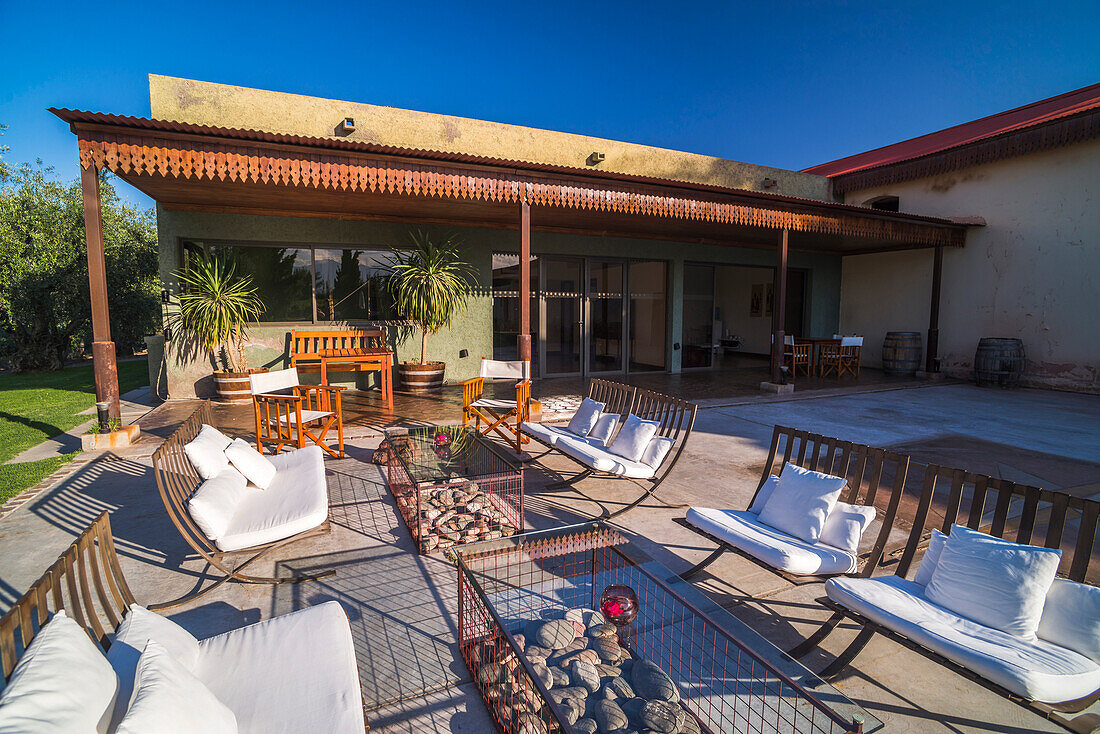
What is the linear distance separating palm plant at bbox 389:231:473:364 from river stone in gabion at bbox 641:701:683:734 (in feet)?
22.8

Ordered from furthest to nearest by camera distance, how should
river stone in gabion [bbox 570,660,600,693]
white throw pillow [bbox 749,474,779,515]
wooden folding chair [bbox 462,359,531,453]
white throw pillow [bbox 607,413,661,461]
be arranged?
wooden folding chair [bbox 462,359,531,453], white throw pillow [bbox 607,413,661,461], white throw pillow [bbox 749,474,779,515], river stone in gabion [bbox 570,660,600,693]

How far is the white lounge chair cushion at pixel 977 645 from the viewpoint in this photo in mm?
1464

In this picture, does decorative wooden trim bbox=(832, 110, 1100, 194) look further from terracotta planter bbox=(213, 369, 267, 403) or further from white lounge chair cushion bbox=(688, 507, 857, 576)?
terracotta planter bbox=(213, 369, 267, 403)

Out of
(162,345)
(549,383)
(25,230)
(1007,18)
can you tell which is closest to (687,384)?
(549,383)

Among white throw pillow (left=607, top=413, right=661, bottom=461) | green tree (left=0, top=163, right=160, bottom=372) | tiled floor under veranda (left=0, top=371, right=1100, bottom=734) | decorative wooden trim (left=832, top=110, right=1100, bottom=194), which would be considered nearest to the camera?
tiled floor under veranda (left=0, top=371, right=1100, bottom=734)

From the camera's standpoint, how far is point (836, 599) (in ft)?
6.42

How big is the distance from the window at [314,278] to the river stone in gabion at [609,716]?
25.4 feet

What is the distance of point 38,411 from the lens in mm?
6766

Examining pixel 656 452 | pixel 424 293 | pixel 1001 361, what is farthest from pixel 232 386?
pixel 1001 361

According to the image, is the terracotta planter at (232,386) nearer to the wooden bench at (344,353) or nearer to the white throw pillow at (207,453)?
the wooden bench at (344,353)

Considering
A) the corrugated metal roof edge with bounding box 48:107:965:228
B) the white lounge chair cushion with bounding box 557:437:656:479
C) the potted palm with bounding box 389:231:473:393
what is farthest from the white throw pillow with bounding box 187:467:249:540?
the potted palm with bounding box 389:231:473:393

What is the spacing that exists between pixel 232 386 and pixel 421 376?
2.55m

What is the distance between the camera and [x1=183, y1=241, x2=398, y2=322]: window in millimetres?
7805

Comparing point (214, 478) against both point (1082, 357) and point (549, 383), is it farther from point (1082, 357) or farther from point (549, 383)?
point (1082, 357)
